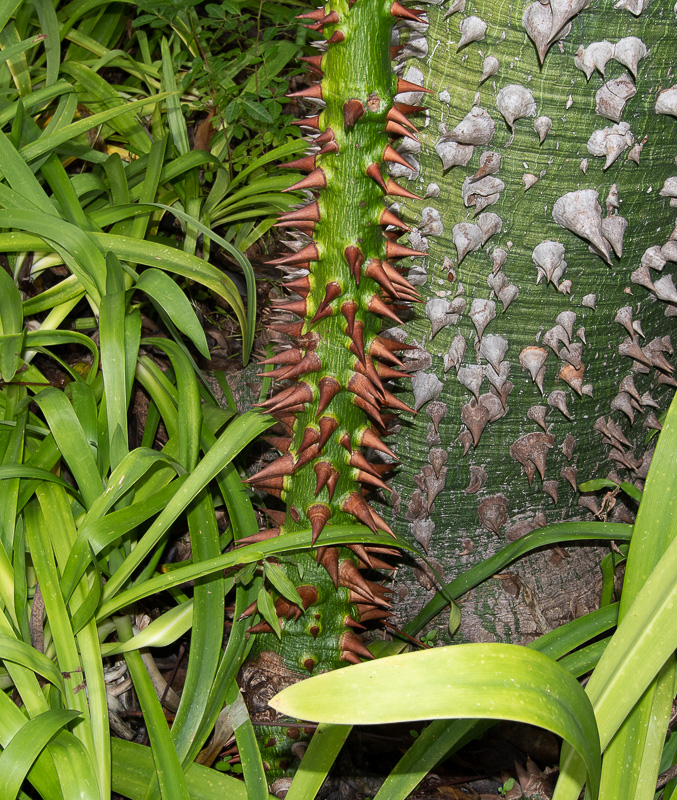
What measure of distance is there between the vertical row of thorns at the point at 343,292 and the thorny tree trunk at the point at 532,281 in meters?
0.14

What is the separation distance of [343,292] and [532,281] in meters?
0.32

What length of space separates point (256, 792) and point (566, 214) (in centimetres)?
79

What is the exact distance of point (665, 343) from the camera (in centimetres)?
111

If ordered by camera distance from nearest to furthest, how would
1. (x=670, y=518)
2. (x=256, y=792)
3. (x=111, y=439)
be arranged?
(x=670, y=518), (x=256, y=792), (x=111, y=439)

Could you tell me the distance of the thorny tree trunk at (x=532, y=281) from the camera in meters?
0.88

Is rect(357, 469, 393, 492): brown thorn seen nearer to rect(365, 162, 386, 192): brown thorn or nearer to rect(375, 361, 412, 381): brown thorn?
rect(375, 361, 412, 381): brown thorn

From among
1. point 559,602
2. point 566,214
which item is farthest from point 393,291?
point 559,602

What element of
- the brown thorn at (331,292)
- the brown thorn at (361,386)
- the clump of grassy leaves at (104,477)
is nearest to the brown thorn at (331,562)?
the clump of grassy leaves at (104,477)

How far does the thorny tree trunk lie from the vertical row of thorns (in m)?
0.14

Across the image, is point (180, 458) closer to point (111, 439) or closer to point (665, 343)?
point (111, 439)

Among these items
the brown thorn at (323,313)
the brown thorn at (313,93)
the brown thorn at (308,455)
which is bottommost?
the brown thorn at (308,455)

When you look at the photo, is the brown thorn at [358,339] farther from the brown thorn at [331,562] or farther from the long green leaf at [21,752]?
the long green leaf at [21,752]

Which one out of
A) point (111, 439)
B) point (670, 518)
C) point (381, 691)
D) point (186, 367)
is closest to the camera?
point (381, 691)

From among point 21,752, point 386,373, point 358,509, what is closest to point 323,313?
point 386,373
